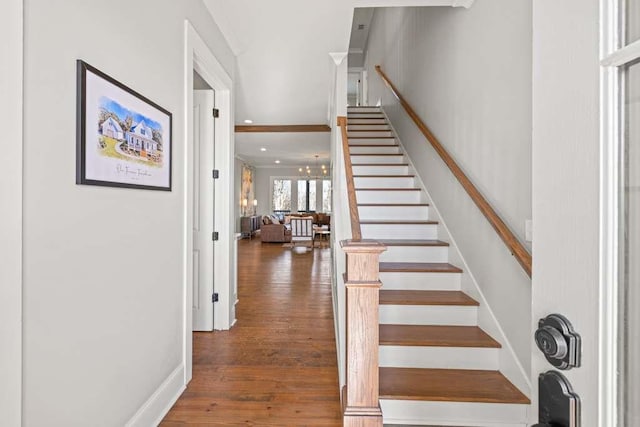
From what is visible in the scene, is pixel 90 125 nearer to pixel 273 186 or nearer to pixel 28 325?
pixel 28 325

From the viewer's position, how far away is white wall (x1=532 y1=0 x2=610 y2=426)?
472 millimetres

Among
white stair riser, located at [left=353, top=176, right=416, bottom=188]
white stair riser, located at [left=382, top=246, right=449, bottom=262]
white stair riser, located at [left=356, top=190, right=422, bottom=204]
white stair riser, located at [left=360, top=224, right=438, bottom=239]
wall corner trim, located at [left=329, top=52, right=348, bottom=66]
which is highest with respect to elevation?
wall corner trim, located at [left=329, top=52, right=348, bottom=66]

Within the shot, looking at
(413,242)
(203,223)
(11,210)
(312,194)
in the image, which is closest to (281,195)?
(312,194)

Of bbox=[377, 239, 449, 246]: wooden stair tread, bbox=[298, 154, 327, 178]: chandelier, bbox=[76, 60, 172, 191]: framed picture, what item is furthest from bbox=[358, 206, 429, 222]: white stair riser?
bbox=[298, 154, 327, 178]: chandelier

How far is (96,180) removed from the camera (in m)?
1.40

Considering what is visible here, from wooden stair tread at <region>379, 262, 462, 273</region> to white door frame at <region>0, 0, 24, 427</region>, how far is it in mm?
2213

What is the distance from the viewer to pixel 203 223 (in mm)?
3311

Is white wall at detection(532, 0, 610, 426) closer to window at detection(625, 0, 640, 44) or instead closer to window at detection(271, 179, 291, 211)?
window at detection(625, 0, 640, 44)

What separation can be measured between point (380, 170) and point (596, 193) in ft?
12.7

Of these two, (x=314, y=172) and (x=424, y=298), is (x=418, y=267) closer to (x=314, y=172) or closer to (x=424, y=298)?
(x=424, y=298)

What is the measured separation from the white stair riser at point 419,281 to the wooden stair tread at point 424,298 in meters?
0.04

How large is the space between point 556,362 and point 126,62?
1.96 metres

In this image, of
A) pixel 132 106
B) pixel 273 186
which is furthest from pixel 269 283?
pixel 273 186

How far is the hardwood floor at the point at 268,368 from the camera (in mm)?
2033
